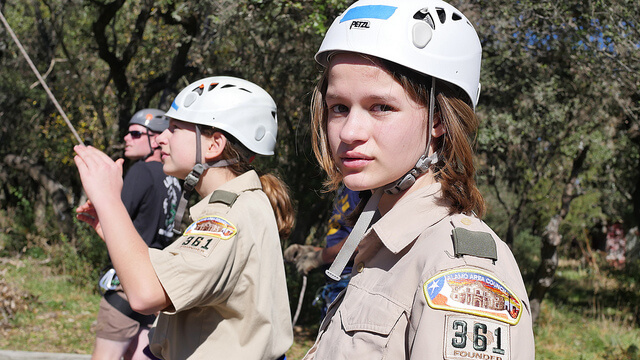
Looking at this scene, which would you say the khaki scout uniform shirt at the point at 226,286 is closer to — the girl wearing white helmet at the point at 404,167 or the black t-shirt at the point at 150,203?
the girl wearing white helmet at the point at 404,167

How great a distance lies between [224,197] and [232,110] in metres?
0.66

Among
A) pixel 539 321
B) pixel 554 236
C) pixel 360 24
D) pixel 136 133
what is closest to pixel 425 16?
pixel 360 24

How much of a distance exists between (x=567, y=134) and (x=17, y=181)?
16.2 m

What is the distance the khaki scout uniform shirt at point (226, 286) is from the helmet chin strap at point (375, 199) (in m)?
0.73

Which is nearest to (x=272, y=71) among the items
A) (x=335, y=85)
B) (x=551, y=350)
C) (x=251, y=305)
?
(x=551, y=350)

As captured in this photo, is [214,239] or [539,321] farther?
[539,321]

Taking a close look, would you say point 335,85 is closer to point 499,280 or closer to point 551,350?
point 499,280

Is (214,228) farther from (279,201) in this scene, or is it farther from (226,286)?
(279,201)

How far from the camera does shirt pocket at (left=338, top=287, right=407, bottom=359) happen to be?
4.53 feet

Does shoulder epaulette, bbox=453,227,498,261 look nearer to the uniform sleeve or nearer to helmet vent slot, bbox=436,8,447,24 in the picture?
helmet vent slot, bbox=436,8,447,24

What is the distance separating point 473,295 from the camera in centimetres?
125

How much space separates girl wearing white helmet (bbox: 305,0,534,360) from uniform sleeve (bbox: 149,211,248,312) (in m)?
0.64

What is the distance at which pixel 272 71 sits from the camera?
8.94 metres

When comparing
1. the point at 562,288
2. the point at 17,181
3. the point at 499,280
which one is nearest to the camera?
the point at 499,280
